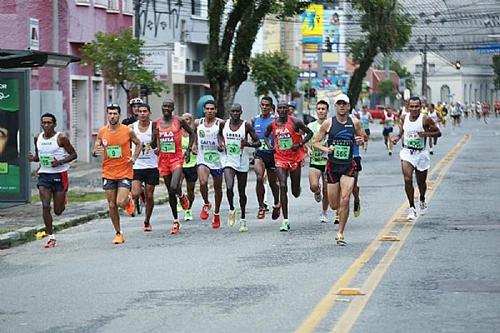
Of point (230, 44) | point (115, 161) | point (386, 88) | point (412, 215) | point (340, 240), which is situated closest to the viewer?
point (340, 240)

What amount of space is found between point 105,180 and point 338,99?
329 centimetres

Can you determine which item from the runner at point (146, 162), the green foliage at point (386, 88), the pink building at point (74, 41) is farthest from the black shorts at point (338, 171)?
the green foliage at point (386, 88)

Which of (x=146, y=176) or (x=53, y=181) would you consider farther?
(x=146, y=176)

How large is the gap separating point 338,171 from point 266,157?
9.97 feet

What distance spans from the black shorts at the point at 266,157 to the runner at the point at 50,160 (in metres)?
3.16

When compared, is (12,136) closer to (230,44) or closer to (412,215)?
(412,215)

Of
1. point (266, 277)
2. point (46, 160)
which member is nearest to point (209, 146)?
point (46, 160)

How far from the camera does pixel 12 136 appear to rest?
67.5 ft

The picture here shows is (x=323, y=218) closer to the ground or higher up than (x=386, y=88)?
closer to the ground

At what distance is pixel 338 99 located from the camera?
1562 centimetres

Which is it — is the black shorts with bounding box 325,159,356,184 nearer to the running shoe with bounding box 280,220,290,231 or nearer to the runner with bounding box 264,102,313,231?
the running shoe with bounding box 280,220,290,231

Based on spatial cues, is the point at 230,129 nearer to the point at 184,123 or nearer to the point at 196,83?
the point at 184,123

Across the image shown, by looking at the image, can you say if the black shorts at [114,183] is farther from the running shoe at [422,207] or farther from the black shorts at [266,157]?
the running shoe at [422,207]

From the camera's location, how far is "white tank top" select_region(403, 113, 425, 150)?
18.1 metres
